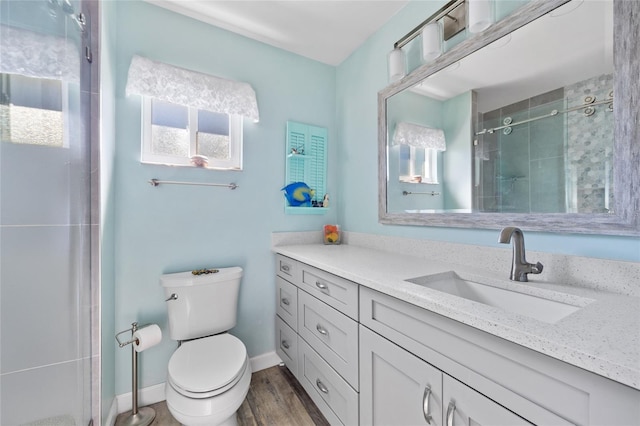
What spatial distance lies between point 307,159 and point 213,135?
0.72m

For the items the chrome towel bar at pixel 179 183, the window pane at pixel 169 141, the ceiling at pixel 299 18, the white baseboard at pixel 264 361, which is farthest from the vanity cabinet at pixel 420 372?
the ceiling at pixel 299 18

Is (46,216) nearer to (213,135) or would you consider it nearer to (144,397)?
(213,135)

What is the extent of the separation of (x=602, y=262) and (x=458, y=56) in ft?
3.58

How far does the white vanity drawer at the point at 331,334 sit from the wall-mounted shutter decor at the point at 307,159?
0.82m

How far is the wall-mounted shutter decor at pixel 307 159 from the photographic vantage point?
2074 mm

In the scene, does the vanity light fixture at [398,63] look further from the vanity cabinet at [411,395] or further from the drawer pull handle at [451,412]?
the drawer pull handle at [451,412]

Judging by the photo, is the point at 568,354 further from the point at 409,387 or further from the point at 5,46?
the point at 5,46

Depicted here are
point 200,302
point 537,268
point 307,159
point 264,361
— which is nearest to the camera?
point 537,268

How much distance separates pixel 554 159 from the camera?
1.01 meters

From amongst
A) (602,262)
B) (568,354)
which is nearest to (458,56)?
(602,262)

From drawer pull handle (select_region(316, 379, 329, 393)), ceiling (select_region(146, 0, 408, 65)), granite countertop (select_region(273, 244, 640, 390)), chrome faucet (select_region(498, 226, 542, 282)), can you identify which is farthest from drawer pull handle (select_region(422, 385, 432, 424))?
ceiling (select_region(146, 0, 408, 65))

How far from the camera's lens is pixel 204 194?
1773 mm

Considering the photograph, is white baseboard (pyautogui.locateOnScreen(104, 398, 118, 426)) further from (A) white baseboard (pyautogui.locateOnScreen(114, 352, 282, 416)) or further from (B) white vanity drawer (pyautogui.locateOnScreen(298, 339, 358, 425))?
(B) white vanity drawer (pyautogui.locateOnScreen(298, 339, 358, 425))

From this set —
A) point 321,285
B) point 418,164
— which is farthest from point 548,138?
point 321,285
